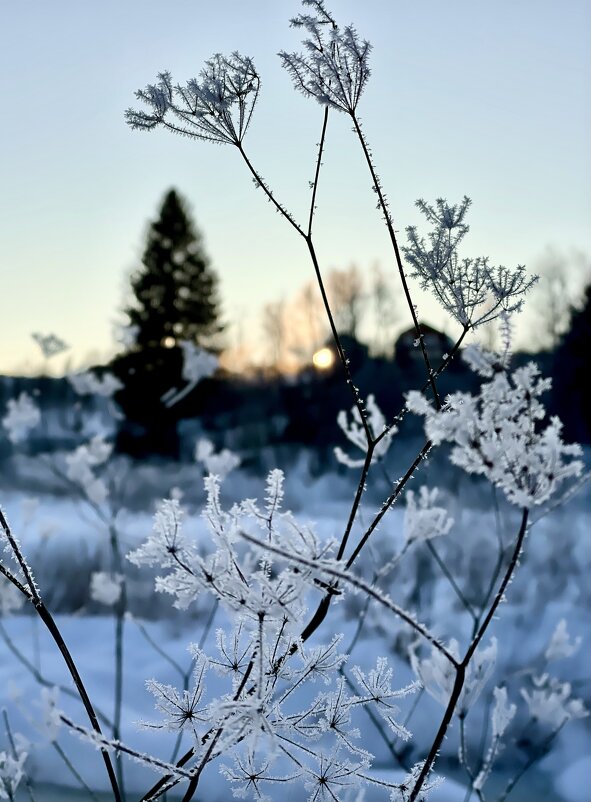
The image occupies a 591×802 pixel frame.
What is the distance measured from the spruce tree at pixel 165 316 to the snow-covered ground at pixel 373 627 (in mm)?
2571

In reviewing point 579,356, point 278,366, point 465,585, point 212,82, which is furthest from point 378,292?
point 212,82

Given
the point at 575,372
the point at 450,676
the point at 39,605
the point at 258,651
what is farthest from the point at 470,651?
the point at 575,372

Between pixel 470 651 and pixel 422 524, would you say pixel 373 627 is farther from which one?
pixel 470 651

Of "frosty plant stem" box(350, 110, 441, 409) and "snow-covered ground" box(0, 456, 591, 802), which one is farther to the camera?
"snow-covered ground" box(0, 456, 591, 802)

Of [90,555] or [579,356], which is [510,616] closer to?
[90,555]

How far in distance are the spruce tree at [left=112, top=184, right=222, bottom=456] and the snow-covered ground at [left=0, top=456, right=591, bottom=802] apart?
8.44ft

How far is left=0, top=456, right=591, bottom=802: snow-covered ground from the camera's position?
3.66m

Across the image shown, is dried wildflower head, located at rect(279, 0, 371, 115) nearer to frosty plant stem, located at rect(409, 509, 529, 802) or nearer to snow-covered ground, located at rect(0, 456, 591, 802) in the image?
frosty plant stem, located at rect(409, 509, 529, 802)

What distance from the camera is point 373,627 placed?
16.2 feet

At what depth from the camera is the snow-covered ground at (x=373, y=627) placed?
144 inches

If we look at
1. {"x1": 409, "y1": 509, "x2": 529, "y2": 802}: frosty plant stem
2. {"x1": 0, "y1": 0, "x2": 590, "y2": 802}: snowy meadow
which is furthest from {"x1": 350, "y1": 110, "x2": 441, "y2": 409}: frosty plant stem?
{"x1": 409, "y1": 509, "x2": 529, "y2": 802}: frosty plant stem

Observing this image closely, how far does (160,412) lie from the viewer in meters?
9.62

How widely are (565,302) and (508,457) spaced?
377 inches

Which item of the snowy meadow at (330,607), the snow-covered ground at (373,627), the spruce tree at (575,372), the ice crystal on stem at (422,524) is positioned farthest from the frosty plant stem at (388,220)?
the spruce tree at (575,372)
